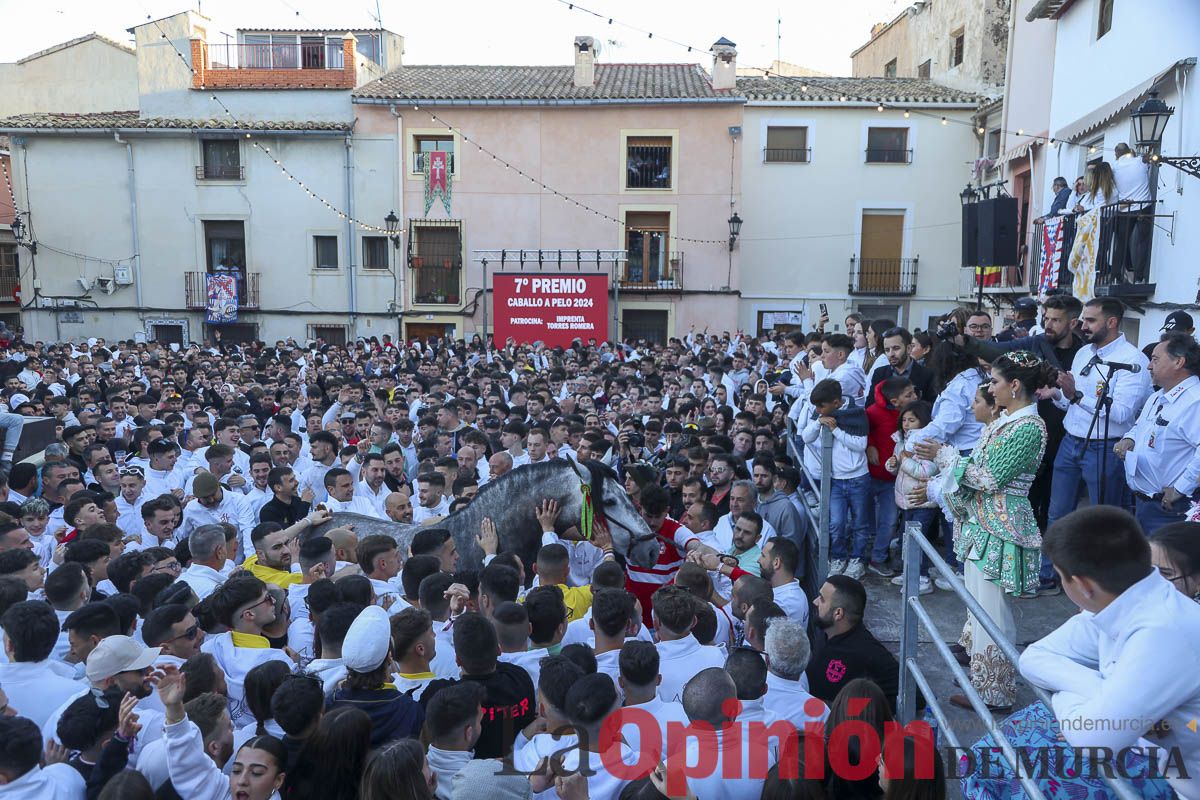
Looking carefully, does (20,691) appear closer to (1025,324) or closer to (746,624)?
(746,624)

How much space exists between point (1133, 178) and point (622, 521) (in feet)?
30.6

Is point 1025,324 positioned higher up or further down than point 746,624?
higher up

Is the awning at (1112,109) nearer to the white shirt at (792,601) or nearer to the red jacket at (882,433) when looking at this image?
the red jacket at (882,433)

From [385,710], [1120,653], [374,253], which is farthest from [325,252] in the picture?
[1120,653]

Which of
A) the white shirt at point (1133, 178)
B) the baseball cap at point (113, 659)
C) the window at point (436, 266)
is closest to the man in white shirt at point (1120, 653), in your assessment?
the baseball cap at point (113, 659)

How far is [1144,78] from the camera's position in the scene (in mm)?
11828

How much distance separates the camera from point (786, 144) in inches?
1077

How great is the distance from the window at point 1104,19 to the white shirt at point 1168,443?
1055 cm

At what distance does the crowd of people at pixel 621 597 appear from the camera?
10.4 ft

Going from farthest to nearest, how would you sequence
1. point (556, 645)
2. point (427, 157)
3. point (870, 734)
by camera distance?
point (427, 157) → point (556, 645) → point (870, 734)

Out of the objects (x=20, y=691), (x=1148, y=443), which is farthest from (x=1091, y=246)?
(x=20, y=691)

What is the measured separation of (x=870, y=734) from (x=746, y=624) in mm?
1237

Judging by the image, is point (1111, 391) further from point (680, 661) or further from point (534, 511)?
point (534, 511)

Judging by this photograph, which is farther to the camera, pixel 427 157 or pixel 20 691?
pixel 427 157
